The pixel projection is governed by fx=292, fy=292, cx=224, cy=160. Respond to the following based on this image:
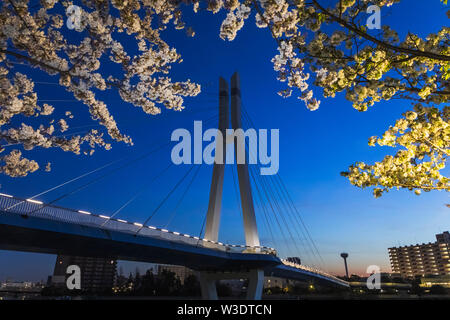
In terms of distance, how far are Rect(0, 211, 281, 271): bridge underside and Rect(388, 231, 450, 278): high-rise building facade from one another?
6786 inches

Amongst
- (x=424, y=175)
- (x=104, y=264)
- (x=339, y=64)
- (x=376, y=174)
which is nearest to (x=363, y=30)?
(x=339, y=64)

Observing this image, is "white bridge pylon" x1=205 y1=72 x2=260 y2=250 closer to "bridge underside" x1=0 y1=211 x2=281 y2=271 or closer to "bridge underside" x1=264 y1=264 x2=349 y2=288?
"bridge underside" x1=0 y1=211 x2=281 y2=271

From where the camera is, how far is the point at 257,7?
517 cm

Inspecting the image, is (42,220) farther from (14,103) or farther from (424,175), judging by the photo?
(424,175)

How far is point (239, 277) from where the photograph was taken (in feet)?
Result: 98.8

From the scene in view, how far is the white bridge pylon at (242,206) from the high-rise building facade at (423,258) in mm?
166494

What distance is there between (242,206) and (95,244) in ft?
45.9

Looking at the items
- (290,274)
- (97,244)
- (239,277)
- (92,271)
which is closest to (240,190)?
(239,277)

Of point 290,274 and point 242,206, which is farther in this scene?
point 290,274

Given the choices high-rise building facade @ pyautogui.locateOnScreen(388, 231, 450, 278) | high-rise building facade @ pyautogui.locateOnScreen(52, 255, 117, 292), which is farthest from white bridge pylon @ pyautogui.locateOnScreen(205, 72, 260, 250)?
high-rise building facade @ pyautogui.locateOnScreen(388, 231, 450, 278)

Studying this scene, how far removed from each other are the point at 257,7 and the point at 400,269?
717 ft

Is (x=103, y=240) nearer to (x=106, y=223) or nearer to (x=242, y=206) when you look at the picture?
(x=106, y=223)

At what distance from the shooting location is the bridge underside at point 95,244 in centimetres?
1342
